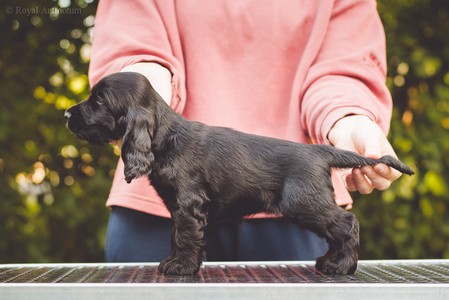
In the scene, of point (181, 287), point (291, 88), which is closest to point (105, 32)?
point (291, 88)

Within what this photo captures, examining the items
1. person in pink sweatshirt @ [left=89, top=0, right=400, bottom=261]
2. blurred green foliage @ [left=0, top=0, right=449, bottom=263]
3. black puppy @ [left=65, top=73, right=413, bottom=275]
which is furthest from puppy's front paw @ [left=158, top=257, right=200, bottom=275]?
blurred green foliage @ [left=0, top=0, right=449, bottom=263]

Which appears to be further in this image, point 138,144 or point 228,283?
point 138,144

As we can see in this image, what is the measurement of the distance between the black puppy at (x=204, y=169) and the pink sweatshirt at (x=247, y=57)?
48 centimetres

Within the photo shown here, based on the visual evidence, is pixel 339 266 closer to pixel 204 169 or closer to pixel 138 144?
pixel 204 169

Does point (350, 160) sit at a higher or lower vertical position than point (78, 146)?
lower

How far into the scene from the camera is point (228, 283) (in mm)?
1321

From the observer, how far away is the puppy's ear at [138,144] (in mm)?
1541

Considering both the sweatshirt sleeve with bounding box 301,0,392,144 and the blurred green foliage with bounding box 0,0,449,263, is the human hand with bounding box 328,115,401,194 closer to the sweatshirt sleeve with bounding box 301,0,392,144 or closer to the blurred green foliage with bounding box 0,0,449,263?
the sweatshirt sleeve with bounding box 301,0,392,144

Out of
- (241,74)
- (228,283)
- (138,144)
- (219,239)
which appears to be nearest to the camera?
(228,283)

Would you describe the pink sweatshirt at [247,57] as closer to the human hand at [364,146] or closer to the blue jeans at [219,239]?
the blue jeans at [219,239]

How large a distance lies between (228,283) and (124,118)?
1.68 ft

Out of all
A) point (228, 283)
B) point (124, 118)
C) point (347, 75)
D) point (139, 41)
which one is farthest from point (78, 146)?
point (228, 283)

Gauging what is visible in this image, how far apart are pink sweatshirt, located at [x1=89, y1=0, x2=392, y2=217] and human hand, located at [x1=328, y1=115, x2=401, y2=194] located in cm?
23

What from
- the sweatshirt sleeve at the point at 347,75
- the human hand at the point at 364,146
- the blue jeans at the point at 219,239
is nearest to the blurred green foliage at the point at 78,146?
the sweatshirt sleeve at the point at 347,75
